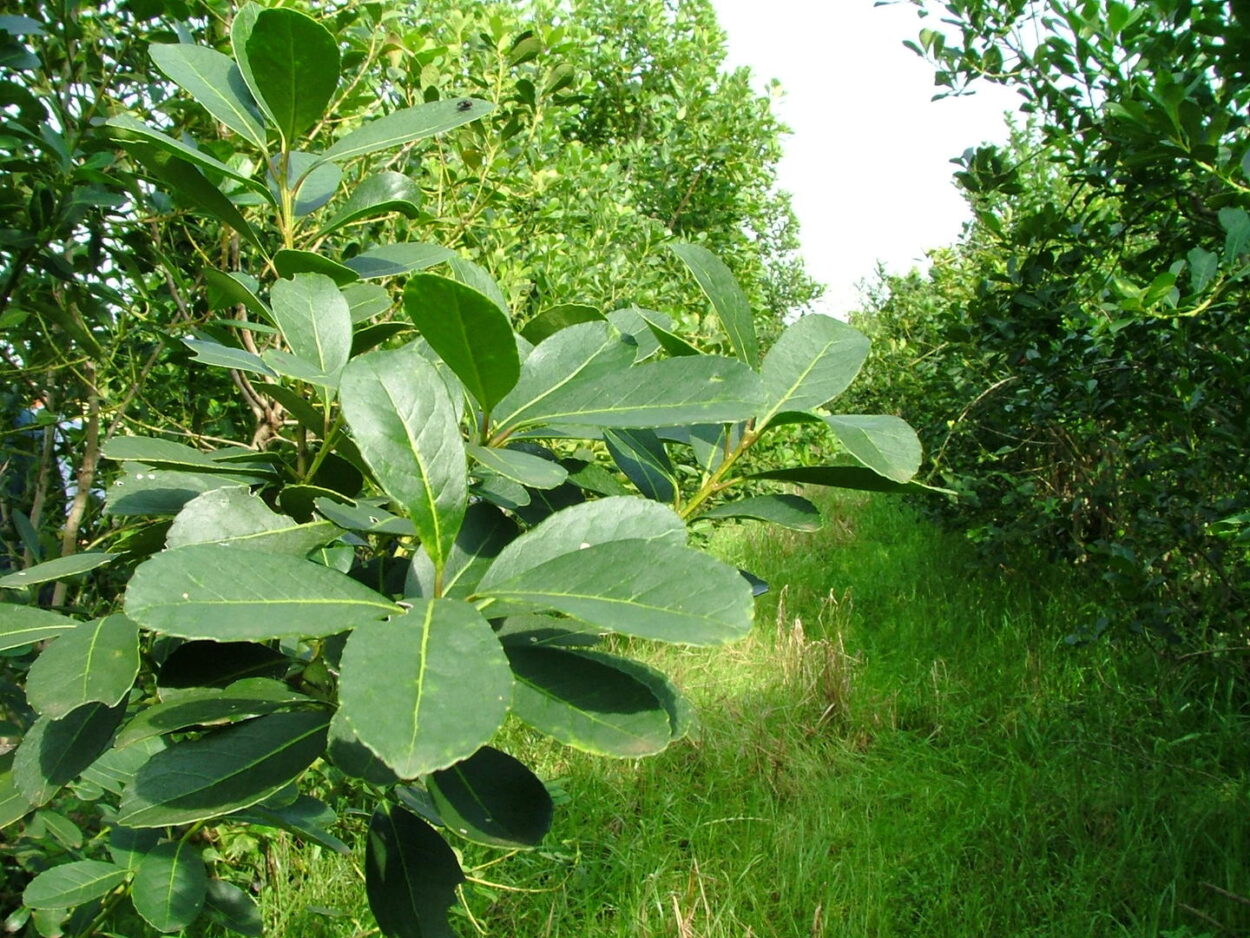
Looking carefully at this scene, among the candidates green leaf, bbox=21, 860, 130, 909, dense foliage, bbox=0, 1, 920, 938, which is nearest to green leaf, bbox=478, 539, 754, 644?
dense foliage, bbox=0, 1, 920, 938

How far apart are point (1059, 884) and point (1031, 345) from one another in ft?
4.84

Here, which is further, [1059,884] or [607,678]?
[1059,884]

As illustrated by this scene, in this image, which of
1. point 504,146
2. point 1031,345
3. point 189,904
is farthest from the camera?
point 1031,345

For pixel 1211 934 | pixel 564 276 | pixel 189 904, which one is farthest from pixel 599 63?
pixel 189 904

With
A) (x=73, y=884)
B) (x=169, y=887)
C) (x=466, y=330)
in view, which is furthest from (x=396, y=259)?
(x=73, y=884)

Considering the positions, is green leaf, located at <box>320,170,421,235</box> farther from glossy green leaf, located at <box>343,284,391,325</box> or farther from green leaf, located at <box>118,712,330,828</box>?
green leaf, located at <box>118,712,330,828</box>

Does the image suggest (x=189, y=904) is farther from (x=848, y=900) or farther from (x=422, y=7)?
(x=422, y=7)

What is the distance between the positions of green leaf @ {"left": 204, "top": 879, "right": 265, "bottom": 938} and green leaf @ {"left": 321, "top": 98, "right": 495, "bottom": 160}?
74 centimetres

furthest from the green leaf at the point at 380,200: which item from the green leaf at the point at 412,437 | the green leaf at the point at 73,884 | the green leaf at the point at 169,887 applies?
the green leaf at the point at 73,884

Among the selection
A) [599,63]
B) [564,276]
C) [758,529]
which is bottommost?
[758,529]

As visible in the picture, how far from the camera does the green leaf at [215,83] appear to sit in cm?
59

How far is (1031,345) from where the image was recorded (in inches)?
105

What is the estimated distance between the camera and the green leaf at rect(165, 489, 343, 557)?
18.2 inches

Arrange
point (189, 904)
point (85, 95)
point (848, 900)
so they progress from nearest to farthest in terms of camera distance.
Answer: point (189, 904), point (85, 95), point (848, 900)
